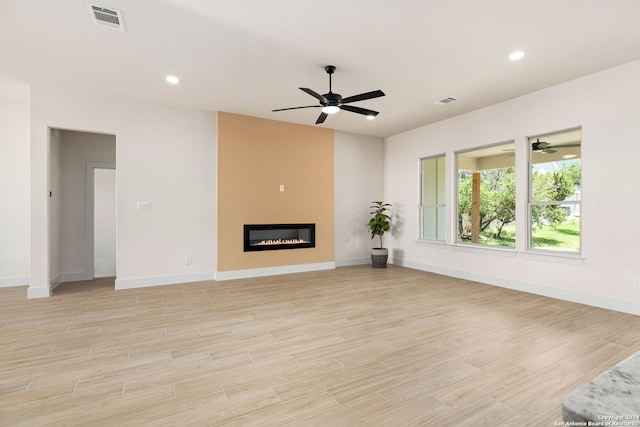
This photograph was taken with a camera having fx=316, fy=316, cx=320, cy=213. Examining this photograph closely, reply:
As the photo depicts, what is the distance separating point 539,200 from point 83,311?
256 inches

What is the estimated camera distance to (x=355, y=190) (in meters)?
7.32

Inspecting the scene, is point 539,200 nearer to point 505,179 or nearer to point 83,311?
point 505,179

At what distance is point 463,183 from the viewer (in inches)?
241

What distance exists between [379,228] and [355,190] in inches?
41.1

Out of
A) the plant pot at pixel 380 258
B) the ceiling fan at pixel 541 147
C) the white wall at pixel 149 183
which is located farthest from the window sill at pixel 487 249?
the white wall at pixel 149 183

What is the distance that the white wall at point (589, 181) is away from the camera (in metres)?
3.82

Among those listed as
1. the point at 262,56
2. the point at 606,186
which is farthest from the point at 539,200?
the point at 262,56

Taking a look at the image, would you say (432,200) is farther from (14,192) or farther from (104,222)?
(14,192)

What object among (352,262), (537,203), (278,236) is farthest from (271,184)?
(537,203)

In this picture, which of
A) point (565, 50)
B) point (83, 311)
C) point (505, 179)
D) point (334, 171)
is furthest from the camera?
point (334, 171)

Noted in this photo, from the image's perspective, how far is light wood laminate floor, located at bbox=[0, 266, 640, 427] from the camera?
1.95 metres

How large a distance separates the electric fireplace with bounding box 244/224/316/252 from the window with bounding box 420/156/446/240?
2.41m

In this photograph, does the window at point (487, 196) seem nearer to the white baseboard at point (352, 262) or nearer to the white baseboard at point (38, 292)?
the white baseboard at point (352, 262)

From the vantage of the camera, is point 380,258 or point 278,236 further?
point 380,258
